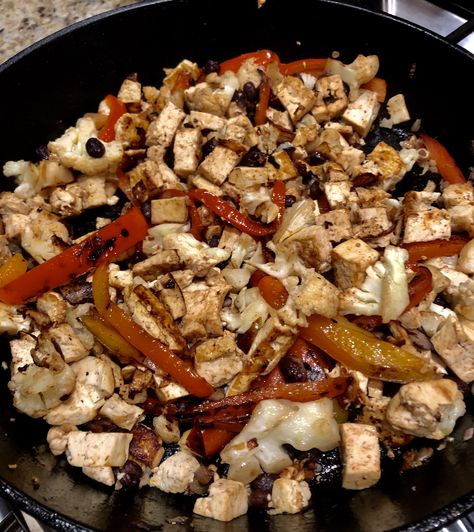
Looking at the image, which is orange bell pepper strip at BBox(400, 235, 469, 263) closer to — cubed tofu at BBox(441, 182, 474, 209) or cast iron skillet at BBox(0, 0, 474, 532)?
A: cubed tofu at BBox(441, 182, 474, 209)

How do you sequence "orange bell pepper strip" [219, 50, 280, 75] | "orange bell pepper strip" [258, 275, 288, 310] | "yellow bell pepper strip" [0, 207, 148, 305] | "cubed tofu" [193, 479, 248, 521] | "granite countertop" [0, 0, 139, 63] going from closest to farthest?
"cubed tofu" [193, 479, 248, 521] < "orange bell pepper strip" [258, 275, 288, 310] < "yellow bell pepper strip" [0, 207, 148, 305] < "orange bell pepper strip" [219, 50, 280, 75] < "granite countertop" [0, 0, 139, 63]

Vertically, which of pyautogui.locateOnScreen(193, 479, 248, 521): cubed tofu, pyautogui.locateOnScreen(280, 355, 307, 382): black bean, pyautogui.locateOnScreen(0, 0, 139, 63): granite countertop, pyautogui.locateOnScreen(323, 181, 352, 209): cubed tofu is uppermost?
pyautogui.locateOnScreen(0, 0, 139, 63): granite countertop

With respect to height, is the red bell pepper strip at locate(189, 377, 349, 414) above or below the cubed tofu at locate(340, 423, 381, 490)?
above

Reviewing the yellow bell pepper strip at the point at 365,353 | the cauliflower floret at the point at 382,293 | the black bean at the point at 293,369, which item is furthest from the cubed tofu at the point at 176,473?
the cauliflower floret at the point at 382,293

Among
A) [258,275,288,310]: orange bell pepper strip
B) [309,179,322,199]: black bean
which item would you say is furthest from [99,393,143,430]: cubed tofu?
[309,179,322,199]: black bean

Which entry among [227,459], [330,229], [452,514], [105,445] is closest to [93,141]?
[330,229]

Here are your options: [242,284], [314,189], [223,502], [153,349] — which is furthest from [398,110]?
[223,502]

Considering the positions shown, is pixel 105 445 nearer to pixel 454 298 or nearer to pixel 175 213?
pixel 175 213
